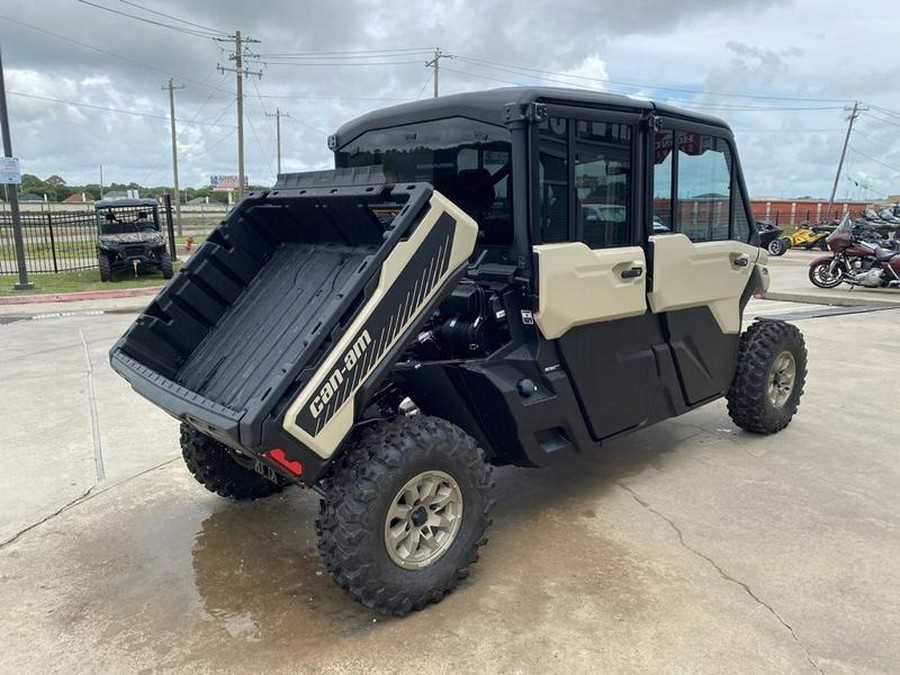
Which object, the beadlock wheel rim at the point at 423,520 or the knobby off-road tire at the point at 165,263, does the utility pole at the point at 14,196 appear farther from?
the beadlock wheel rim at the point at 423,520

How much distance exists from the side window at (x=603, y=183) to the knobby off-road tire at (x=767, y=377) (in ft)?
6.00

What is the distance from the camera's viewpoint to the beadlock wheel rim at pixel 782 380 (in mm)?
5402

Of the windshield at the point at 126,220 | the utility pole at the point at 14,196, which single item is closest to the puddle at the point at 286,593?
the utility pole at the point at 14,196

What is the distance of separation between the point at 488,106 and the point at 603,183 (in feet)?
2.64

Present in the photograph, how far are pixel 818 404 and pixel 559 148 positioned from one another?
427 cm

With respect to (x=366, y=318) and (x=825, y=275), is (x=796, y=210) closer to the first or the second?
(x=825, y=275)

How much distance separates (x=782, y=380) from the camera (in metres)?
5.52

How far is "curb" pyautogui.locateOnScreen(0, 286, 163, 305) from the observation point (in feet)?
44.3

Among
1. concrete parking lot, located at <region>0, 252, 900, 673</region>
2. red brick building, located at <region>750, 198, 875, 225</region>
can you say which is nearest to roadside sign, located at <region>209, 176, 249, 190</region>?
red brick building, located at <region>750, 198, 875, 225</region>

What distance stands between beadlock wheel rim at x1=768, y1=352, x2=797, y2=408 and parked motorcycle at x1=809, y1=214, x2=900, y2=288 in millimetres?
10819

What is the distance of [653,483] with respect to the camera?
458 cm

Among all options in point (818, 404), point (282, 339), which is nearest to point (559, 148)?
point (282, 339)

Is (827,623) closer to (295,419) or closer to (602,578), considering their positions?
(602,578)

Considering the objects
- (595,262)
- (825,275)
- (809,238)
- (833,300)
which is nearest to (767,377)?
(595,262)
